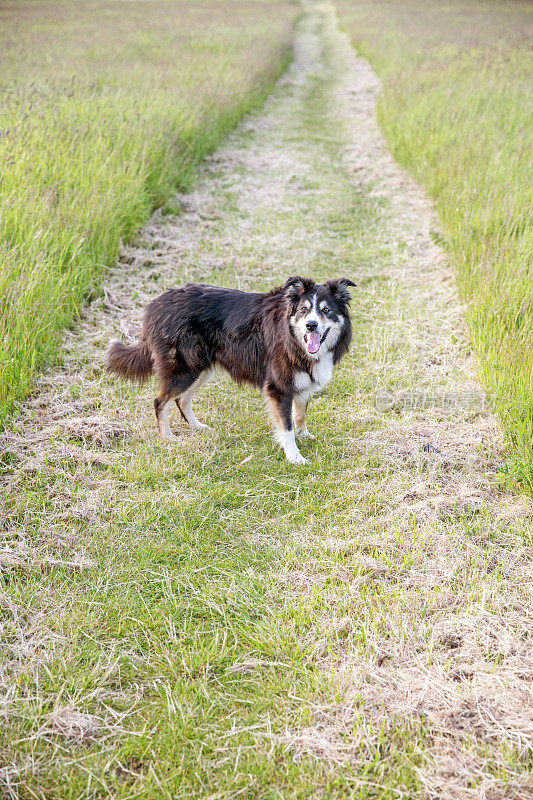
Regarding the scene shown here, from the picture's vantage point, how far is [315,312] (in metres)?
3.81

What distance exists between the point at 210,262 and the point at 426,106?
674 centimetres

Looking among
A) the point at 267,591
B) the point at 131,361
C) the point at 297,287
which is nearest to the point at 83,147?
the point at 131,361

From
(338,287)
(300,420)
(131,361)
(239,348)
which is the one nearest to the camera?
(338,287)

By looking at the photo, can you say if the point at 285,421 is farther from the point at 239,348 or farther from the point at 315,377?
the point at 239,348

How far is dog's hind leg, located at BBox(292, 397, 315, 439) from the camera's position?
4465 millimetres

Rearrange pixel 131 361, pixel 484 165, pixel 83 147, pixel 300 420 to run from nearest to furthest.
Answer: pixel 131 361
pixel 300 420
pixel 83 147
pixel 484 165

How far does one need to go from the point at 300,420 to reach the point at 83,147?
502 centimetres

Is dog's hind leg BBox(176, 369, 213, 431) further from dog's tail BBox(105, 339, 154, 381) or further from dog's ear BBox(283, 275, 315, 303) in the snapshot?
dog's ear BBox(283, 275, 315, 303)

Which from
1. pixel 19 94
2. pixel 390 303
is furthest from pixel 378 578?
pixel 19 94

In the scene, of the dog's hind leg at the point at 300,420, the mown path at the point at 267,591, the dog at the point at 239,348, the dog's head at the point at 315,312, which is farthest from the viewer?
the dog's hind leg at the point at 300,420

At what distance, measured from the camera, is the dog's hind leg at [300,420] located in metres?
4.46

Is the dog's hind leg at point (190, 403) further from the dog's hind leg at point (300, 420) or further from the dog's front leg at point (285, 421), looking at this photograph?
the dog's hind leg at point (300, 420)

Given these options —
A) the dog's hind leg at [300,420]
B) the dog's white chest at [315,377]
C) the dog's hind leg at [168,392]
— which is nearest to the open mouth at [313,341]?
the dog's white chest at [315,377]

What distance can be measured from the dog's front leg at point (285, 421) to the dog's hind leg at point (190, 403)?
1.96 ft
